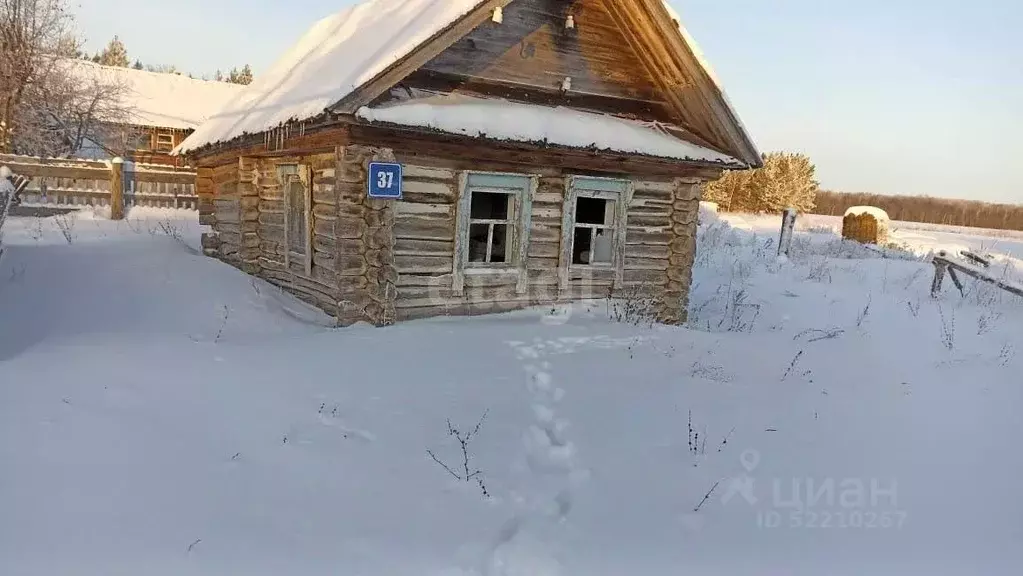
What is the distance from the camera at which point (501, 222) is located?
8.65m

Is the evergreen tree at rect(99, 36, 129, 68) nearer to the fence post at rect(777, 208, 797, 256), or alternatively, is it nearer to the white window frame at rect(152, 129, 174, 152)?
the white window frame at rect(152, 129, 174, 152)

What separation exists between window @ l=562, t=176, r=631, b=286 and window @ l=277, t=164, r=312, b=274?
3.69 metres

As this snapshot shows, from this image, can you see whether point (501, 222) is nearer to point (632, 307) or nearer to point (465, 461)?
point (632, 307)

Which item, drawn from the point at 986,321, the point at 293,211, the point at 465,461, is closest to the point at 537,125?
the point at 293,211

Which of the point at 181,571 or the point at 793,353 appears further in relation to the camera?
the point at 793,353

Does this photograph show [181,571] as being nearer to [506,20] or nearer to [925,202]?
[506,20]

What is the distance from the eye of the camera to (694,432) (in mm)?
5074

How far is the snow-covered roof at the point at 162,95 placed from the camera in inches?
1168

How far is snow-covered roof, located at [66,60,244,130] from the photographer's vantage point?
29.7 meters

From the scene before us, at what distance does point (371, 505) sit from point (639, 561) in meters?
1.57

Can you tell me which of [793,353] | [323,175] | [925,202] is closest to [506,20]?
[323,175]

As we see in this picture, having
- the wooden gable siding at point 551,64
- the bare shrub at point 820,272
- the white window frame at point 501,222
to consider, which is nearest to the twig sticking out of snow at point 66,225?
the white window frame at point 501,222

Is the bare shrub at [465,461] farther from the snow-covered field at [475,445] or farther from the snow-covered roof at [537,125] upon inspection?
the snow-covered roof at [537,125]

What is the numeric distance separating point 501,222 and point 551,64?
2.22 m
